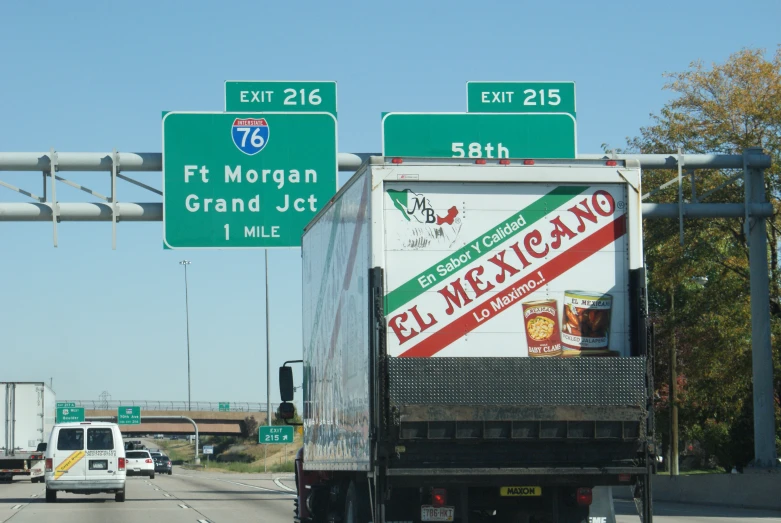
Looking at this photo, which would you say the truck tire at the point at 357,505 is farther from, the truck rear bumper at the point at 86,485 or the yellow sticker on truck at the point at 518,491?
the truck rear bumper at the point at 86,485

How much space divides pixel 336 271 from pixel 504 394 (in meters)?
2.96

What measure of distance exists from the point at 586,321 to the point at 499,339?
81 centimetres

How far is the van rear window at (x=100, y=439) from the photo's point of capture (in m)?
30.2

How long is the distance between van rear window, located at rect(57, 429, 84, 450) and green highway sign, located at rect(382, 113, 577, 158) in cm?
1375

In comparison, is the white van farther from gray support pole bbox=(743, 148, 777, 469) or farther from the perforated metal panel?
the perforated metal panel

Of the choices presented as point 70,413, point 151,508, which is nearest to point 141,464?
point 151,508

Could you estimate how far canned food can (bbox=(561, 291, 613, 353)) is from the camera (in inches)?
407

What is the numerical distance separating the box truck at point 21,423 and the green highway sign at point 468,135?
96.4 ft

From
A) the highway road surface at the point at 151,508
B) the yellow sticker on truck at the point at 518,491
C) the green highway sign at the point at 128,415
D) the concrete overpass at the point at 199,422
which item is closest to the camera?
the yellow sticker on truck at the point at 518,491

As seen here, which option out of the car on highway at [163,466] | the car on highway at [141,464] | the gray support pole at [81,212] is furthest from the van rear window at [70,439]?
the car on highway at [163,466]

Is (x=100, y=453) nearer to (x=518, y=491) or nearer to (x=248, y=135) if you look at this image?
(x=248, y=135)

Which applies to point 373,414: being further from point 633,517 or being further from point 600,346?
point 633,517

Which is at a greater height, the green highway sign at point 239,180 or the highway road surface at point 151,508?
the green highway sign at point 239,180

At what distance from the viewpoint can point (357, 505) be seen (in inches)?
448
